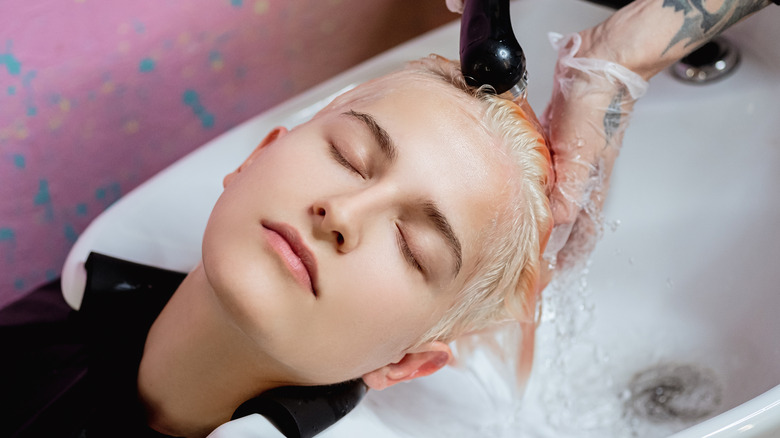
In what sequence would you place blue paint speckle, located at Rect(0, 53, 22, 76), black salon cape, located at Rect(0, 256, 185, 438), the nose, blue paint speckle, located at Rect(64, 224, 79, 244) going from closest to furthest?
the nose < black salon cape, located at Rect(0, 256, 185, 438) < blue paint speckle, located at Rect(0, 53, 22, 76) < blue paint speckle, located at Rect(64, 224, 79, 244)

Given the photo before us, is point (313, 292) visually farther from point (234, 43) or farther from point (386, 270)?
point (234, 43)

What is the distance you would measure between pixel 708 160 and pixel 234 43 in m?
0.98

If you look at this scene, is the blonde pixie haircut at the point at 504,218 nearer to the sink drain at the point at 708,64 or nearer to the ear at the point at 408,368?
the ear at the point at 408,368

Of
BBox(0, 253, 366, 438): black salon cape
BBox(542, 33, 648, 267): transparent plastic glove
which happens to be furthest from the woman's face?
BBox(542, 33, 648, 267): transparent plastic glove

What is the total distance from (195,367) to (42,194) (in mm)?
642

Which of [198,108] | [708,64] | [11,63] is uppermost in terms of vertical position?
[11,63]

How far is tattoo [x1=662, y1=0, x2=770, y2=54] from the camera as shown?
3.96 feet

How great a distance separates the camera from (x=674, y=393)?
136 centimetres

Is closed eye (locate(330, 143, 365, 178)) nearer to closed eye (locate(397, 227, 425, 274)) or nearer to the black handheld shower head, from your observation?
closed eye (locate(397, 227, 425, 274))

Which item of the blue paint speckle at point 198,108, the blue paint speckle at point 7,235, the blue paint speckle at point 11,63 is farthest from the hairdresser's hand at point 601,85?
the blue paint speckle at point 7,235

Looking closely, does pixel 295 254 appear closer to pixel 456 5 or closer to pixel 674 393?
pixel 456 5

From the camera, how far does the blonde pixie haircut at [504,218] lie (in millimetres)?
980

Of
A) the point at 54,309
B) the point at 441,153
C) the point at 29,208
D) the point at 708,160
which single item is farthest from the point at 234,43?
the point at 708,160

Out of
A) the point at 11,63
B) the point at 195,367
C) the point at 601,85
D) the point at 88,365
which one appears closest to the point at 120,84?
the point at 11,63
